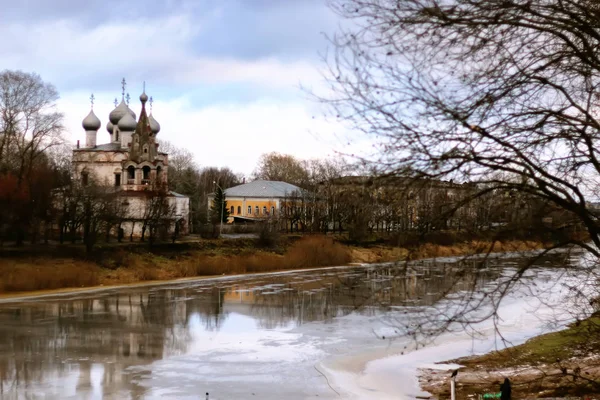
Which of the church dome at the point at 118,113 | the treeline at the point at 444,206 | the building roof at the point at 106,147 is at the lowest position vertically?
the treeline at the point at 444,206

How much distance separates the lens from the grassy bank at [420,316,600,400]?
1457 centimetres

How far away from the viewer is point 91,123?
6731 cm

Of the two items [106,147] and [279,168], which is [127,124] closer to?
[106,147]

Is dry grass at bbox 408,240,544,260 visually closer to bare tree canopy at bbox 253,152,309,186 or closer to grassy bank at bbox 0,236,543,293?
grassy bank at bbox 0,236,543,293

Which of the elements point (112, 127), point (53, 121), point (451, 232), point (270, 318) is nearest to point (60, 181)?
point (53, 121)

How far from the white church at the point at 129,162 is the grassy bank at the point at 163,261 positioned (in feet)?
22.6

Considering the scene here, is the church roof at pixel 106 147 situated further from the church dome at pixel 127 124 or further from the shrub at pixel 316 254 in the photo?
the shrub at pixel 316 254

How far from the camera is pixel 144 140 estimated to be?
63219 mm

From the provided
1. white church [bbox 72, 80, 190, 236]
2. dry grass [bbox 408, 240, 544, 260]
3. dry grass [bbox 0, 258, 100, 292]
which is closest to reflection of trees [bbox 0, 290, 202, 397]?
dry grass [bbox 0, 258, 100, 292]

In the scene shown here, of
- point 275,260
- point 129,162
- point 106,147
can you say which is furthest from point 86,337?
point 106,147

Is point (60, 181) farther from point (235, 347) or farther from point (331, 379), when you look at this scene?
point (331, 379)

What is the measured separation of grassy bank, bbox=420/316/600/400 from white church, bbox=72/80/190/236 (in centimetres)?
4018

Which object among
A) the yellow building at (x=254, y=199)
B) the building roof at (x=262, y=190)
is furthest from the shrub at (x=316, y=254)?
the building roof at (x=262, y=190)

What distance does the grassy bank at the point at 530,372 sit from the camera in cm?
1457
